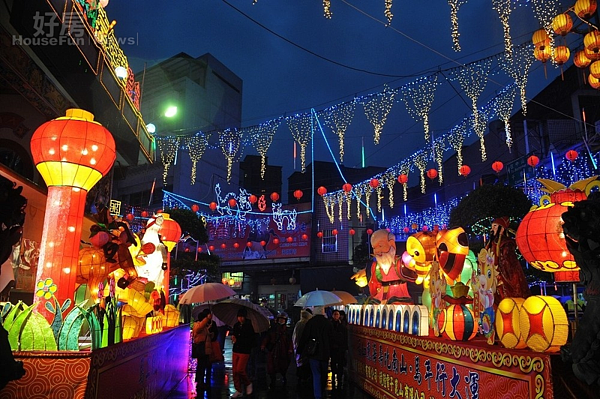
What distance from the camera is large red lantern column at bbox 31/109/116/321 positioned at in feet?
17.6

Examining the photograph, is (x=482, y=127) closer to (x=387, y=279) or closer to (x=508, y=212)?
(x=508, y=212)

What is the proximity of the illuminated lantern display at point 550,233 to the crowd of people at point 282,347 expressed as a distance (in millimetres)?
4066

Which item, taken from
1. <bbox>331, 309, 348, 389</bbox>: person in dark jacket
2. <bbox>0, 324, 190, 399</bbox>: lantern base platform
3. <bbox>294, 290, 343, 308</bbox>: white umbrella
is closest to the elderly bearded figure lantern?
<bbox>331, 309, 348, 389</bbox>: person in dark jacket

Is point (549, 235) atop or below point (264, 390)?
atop

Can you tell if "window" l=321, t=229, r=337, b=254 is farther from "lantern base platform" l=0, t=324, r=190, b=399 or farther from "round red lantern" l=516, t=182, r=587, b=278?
"round red lantern" l=516, t=182, r=587, b=278

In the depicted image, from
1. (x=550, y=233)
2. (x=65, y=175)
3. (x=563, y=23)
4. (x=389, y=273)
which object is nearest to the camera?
(x=550, y=233)

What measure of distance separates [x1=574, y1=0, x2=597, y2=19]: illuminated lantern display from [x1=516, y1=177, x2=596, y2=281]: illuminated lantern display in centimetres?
470

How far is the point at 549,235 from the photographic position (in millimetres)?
4305

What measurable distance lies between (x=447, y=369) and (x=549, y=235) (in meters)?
1.76

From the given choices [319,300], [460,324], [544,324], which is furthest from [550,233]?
[319,300]

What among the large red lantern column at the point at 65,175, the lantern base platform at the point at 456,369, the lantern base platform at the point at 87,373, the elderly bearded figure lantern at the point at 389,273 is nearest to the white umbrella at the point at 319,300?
the elderly bearded figure lantern at the point at 389,273

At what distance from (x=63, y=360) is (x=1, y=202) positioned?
5.13 ft

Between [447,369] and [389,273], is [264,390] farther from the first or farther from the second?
[447,369]

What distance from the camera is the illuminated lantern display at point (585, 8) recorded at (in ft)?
24.7
